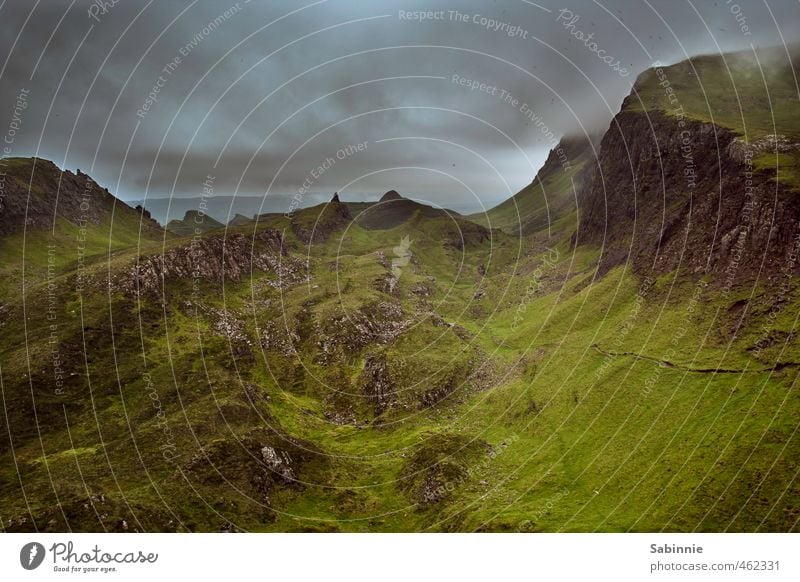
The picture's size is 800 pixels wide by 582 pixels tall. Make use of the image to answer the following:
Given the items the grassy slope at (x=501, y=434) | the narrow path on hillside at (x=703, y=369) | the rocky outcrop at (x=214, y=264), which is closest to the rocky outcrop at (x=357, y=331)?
the grassy slope at (x=501, y=434)

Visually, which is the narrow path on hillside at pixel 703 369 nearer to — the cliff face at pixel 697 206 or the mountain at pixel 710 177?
the cliff face at pixel 697 206

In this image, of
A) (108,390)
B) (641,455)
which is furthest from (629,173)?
(108,390)

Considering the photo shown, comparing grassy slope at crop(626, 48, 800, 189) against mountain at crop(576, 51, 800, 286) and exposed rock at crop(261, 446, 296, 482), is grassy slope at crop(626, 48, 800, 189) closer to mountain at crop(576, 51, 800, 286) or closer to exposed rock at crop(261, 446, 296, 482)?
mountain at crop(576, 51, 800, 286)

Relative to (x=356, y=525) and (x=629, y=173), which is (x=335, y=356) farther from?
(x=629, y=173)

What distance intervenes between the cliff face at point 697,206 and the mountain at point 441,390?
64 centimetres

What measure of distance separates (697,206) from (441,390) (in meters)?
77.9

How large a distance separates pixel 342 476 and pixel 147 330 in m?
72.6

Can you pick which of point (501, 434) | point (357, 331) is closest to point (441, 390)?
point (501, 434)

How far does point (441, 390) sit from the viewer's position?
4348 inches

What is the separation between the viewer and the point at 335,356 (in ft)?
422

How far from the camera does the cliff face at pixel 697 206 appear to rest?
89125 millimetres

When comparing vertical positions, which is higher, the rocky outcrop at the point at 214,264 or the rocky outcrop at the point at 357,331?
the rocky outcrop at the point at 214,264

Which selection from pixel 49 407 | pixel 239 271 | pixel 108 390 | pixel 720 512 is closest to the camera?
pixel 720 512

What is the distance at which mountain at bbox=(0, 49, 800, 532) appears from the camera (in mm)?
63406
